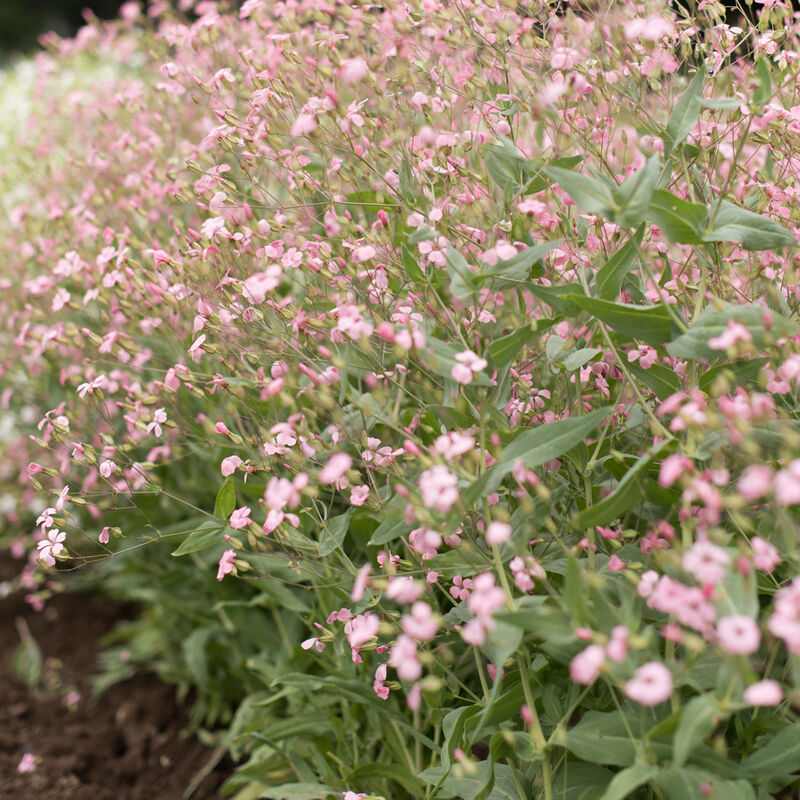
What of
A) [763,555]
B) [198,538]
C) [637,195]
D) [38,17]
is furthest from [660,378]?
[38,17]

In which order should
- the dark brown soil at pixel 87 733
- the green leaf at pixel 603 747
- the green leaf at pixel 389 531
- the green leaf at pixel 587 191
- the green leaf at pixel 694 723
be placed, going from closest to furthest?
the green leaf at pixel 694 723 → the green leaf at pixel 603 747 → the green leaf at pixel 587 191 → the green leaf at pixel 389 531 → the dark brown soil at pixel 87 733

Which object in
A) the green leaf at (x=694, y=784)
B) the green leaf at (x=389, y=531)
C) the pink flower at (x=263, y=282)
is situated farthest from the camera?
the green leaf at (x=389, y=531)

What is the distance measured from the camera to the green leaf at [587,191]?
138cm

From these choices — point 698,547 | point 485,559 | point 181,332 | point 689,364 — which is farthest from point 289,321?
point 698,547

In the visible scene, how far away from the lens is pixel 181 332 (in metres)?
2.14

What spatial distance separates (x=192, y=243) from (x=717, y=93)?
122cm

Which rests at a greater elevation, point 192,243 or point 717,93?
point 192,243

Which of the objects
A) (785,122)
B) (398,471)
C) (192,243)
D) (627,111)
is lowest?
(398,471)

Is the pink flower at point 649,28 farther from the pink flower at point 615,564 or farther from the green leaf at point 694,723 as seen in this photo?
the green leaf at point 694,723

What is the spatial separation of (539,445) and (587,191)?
432mm

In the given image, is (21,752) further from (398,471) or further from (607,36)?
(607,36)

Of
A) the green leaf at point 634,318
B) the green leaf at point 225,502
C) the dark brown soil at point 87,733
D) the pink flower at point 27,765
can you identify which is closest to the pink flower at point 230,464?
the green leaf at point 225,502

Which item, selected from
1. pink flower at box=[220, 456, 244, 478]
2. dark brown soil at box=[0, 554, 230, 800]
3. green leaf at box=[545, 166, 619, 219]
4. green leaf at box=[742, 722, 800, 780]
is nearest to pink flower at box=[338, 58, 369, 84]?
green leaf at box=[545, 166, 619, 219]

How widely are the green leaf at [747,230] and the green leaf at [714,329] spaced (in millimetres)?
152
